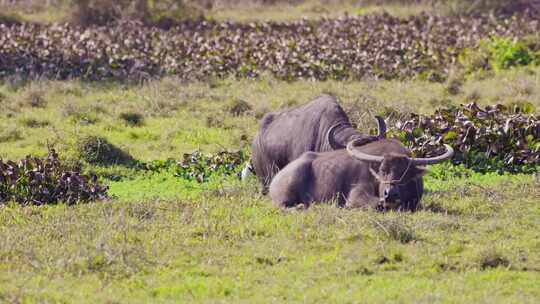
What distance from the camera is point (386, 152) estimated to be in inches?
371

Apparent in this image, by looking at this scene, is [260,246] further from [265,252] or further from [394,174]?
[394,174]

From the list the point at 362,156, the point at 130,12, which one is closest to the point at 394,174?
the point at 362,156

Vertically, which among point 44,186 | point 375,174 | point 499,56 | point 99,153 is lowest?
point 99,153

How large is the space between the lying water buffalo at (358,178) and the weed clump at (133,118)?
193 inches

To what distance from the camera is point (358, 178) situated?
9.52 metres

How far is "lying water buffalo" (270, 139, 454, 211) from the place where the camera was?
9195mm

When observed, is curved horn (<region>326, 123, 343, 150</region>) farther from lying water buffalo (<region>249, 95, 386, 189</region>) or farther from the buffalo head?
the buffalo head

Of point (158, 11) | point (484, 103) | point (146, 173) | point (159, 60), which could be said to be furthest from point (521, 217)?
point (158, 11)

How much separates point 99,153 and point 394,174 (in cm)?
428

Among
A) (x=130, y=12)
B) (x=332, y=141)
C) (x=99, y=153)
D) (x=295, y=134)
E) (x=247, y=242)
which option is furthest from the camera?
(x=130, y=12)

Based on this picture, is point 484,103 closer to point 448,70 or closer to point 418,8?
point 448,70

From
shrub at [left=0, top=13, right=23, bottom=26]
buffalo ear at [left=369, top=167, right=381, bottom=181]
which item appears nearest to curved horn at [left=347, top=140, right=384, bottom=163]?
buffalo ear at [left=369, top=167, right=381, bottom=181]

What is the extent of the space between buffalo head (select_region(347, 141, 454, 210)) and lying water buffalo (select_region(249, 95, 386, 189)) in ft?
3.75

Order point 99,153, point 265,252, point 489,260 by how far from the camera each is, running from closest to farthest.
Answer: point 489,260 < point 265,252 < point 99,153
